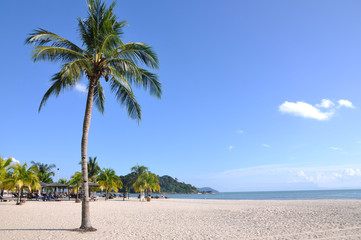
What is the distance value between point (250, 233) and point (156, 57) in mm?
7034

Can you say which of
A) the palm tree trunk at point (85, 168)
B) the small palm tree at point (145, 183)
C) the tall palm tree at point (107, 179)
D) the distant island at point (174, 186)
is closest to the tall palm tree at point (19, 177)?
the tall palm tree at point (107, 179)

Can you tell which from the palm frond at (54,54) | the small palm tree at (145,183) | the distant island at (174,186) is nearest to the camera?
the palm frond at (54,54)

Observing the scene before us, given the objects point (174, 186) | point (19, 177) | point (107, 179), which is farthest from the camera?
point (174, 186)

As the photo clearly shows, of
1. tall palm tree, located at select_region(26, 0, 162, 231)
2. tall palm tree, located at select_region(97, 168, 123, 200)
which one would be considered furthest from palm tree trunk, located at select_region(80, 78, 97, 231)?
tall palm tree, located at select_region(97, 168, 123, 200)

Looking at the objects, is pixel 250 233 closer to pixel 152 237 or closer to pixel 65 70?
pixel 152 237

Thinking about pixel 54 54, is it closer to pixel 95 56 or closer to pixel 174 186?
Result: pixel 95 56

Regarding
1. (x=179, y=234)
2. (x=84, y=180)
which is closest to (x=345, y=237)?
(x=179, y=234)

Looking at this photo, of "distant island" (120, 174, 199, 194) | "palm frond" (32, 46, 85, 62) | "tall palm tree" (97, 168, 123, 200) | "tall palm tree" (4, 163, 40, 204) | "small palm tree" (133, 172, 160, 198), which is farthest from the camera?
"distant island" (120, 174, 199, 194)

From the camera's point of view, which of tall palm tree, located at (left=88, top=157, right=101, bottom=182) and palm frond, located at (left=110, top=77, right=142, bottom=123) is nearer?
palm frond, located at (left=110, top=77, right=142, bottom=123)

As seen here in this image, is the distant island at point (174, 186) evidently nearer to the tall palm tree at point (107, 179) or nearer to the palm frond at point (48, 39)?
the tall palm tree at point (107, 179)

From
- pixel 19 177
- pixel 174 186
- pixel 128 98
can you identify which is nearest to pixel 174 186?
pixel 174 186

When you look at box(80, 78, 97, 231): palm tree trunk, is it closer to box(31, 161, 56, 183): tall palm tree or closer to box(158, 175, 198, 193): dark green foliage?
box(31, 161, 56, 183): tall palm tree

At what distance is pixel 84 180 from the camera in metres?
8.43

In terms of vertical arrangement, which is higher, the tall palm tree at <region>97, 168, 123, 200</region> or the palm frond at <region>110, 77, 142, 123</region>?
the palm frond at <region>110, 77, 142, 123</region>
